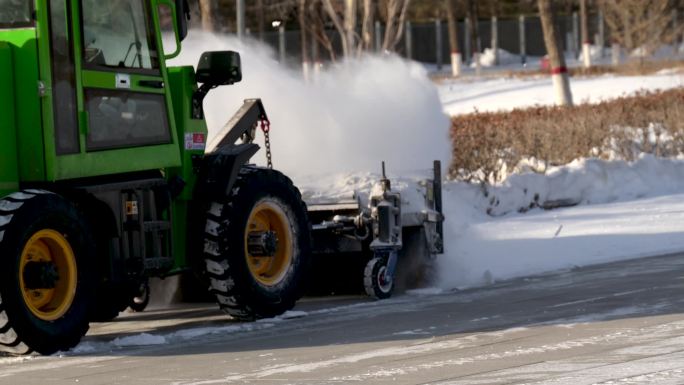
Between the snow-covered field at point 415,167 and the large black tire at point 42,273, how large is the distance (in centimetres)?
380

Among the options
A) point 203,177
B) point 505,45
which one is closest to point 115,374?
point 203,177

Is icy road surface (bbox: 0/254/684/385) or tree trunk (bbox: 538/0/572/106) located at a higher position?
tree trunk (bbox: 538/0/572/106)

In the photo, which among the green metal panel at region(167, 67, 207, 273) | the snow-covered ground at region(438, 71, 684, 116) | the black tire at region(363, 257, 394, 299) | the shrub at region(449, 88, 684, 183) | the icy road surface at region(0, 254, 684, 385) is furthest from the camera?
the snow-covered ground at region(438, 71, 684, 116)

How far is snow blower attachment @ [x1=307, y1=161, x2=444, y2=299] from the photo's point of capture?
12.4m

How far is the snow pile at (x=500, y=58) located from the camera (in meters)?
71.0

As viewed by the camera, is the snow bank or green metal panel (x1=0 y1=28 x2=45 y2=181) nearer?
green metal panel (x1=0 y1=28 x2=45 y2=181)

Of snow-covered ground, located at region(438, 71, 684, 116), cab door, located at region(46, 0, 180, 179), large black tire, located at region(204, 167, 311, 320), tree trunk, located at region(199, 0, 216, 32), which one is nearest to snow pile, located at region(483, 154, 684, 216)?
tree trunk, located at region(199, 0, 216, 32)

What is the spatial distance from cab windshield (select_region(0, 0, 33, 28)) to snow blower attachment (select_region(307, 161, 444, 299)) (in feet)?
11.4

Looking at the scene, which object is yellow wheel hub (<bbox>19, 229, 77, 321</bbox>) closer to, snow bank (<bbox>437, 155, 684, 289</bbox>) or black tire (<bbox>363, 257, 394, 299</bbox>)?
black tire (<bbox>363, 257, 394, 299</bbox>)

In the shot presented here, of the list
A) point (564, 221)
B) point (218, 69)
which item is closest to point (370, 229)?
point (218, 69)

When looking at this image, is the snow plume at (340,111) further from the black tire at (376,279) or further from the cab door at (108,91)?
the cab door at (108,91)

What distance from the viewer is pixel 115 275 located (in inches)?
404

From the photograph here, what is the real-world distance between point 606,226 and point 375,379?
9.49m

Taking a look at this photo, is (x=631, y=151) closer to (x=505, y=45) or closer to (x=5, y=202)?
(x=5, y=202)
